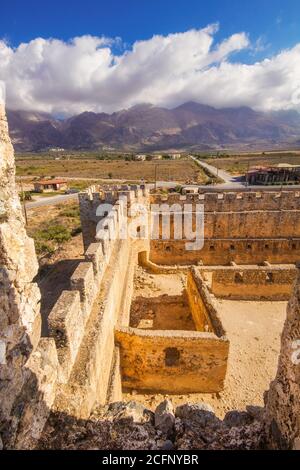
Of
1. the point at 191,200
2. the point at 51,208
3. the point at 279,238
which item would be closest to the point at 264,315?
the point at 279,238

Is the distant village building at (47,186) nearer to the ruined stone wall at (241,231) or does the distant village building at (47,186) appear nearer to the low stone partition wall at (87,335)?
the ruined stone wall at (241,231)

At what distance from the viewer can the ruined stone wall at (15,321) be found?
2.51 m

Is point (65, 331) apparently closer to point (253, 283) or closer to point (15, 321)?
point (15, 321)

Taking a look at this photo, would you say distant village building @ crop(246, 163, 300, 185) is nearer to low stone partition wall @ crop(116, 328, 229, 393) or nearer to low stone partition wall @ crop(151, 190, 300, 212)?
low stone partition wall @ crop(151, 190, 300, 212)

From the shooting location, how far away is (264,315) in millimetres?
10703

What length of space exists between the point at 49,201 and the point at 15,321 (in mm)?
33565

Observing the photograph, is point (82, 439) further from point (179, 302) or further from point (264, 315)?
point (264, 315)

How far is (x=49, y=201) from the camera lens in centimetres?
3384

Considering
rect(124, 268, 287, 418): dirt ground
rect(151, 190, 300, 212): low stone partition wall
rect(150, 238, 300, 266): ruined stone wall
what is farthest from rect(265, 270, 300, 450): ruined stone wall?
rect(151, 190, 300, 212): low stone partition wall

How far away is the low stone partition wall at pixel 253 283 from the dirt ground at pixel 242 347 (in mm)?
357

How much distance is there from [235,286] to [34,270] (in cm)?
1008

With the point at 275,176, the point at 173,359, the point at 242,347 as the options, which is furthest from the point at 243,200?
the point at 275,176

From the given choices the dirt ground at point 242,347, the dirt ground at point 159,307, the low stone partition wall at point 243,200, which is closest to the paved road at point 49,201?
the low stone partition wall at point 243,200
